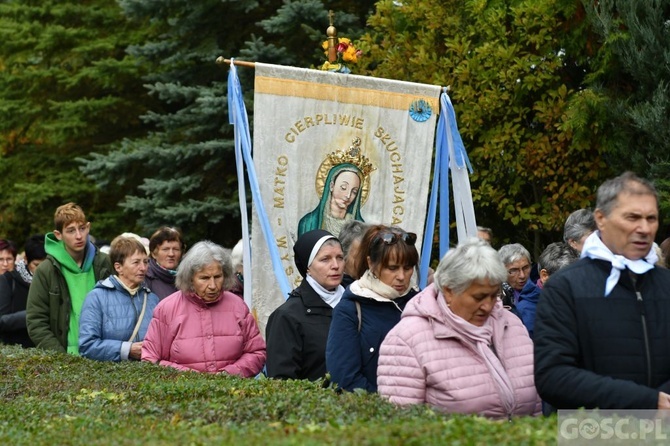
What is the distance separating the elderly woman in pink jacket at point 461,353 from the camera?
6.12 metres

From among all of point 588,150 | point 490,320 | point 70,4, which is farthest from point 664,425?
point 70,4

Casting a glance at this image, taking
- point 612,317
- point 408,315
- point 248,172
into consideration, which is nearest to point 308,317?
point 408,315

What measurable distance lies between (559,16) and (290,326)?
7.02 meters

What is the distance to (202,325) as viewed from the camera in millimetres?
9125

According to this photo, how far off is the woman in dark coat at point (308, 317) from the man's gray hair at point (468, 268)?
179 centimetres

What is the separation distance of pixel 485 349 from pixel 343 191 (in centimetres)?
536

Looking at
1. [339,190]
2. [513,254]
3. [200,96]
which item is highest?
[200,96]

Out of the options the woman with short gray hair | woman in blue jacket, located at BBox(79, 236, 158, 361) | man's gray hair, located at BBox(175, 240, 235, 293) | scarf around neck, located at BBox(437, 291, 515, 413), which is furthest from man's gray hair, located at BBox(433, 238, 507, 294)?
woman in blue jacket, located at BBox(79, 236, 158, 361)

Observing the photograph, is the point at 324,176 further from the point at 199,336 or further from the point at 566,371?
the point at 566,371

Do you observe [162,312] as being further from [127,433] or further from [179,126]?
[179,126]

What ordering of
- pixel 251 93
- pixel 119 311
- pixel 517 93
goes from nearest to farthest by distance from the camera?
pixel 119 311 → pixel 517 93 → pixel 251 93

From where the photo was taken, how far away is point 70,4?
22.6 m

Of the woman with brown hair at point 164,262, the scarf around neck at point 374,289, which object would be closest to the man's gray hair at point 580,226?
the scarf around neck at point 374,289

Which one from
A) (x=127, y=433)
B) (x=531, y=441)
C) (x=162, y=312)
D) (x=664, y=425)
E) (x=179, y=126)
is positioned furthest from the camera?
(x=179, y=126)
